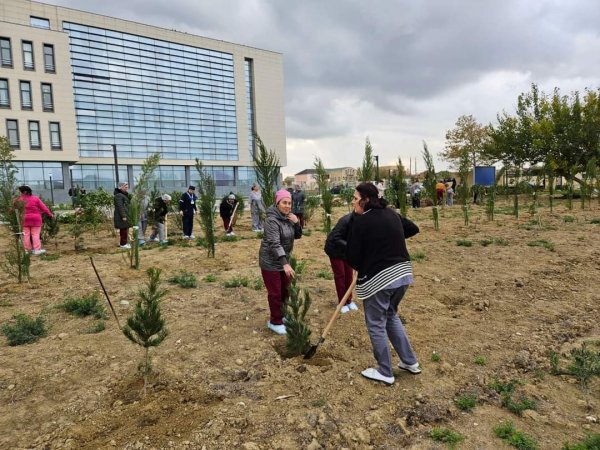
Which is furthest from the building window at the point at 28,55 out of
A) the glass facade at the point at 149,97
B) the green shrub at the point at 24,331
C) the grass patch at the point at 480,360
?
the grass patch at the point at 480,360

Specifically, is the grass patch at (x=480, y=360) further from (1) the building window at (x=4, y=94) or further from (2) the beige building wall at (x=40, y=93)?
(1) the building window at (x=4, y=94)

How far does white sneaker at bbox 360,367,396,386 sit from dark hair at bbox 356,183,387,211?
4.49 feet

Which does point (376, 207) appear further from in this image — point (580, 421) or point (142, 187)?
point (142, 187)

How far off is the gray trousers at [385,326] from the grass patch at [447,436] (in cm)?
71

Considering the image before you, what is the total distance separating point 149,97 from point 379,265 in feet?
166

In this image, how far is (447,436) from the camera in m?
2.80

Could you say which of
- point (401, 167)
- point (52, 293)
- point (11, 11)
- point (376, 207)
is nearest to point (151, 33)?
point (11, 11)

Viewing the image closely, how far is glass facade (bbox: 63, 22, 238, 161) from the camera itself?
43.4 m

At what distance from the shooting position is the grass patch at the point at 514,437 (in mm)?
2676

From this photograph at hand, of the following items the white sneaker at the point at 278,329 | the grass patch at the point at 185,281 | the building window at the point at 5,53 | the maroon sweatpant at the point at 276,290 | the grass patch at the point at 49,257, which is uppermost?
the building window at the point at 5,53

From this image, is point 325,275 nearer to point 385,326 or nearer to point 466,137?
point 385,326

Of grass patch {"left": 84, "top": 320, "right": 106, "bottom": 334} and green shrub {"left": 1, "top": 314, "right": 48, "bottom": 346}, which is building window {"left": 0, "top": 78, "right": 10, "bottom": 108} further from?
grass patch {"left": 84, "top": 320, "right": 106, "bottom": 334}

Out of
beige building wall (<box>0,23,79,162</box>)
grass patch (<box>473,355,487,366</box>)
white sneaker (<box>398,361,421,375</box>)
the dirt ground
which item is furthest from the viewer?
beige building wall (<box>0,23,79,162</box>)

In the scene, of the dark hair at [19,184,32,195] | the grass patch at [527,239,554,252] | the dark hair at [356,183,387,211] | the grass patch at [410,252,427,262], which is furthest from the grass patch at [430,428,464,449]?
the dark hair at [19,184,32,195]
